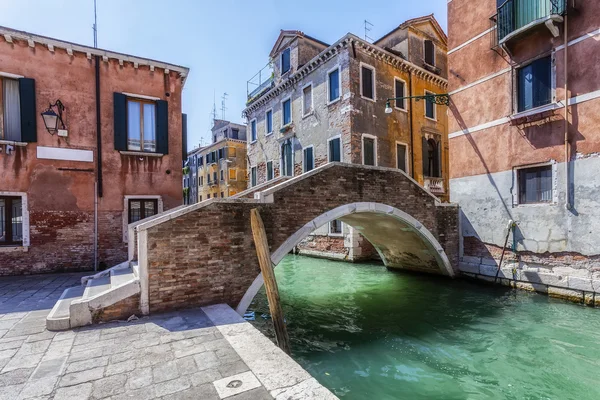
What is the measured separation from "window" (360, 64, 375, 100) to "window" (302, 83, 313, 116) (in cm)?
243

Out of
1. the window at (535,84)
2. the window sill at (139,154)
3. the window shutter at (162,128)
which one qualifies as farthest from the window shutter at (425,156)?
the window sill at (139,154)

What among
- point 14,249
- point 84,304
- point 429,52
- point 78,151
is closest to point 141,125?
point 78,151

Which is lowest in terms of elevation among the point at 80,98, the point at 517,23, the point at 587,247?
the point at 587,247

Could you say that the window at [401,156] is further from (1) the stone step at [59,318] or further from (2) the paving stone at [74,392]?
(2) the paving stone at [74,392]

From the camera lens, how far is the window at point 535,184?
7117 mm

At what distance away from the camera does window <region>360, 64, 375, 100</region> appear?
37.7ft

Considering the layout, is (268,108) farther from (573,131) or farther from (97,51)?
(573,131)

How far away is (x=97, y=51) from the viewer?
24.3ft

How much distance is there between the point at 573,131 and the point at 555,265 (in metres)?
3.04

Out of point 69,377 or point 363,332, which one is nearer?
point 69,377

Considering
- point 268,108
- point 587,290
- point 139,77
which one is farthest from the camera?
point 268,108

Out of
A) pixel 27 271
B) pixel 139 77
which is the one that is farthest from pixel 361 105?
pixel 27 271

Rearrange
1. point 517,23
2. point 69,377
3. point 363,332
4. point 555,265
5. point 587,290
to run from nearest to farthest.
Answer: point 69,377 → point 363,332 → point 587,290 → point 555,265 → point 517,23

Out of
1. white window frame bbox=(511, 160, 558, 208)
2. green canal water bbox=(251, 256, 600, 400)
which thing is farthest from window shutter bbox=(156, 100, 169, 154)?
white window frame bbox=(511, 160, 558, 208)
